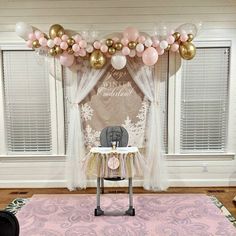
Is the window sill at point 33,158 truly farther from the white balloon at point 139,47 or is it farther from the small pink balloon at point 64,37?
the white balloon at point 139,47

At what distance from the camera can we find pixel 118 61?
379 centimetres

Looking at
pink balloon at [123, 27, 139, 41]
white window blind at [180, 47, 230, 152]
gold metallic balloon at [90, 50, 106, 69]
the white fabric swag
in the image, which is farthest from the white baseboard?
pink balloon at [123, 27, 139, 41]

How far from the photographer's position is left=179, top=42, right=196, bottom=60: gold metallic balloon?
12.5 ft

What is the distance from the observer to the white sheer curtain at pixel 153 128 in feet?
13.5

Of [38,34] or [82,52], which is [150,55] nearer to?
[82,52]

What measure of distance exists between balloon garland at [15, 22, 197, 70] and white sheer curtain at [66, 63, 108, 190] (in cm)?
33

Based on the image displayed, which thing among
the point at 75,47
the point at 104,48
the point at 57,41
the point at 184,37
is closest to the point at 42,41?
the point at 57,41

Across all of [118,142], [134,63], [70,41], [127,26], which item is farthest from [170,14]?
[118,142]

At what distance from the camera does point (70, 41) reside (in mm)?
3746

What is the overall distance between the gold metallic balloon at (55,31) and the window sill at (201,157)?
2.47 m

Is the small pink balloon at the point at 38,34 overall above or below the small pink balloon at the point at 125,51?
above

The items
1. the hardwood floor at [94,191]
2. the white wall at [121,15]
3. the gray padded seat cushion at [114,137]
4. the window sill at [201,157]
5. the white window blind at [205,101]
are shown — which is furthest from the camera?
the window sill at [201,157]

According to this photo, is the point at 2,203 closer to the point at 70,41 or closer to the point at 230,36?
the point at 70,41

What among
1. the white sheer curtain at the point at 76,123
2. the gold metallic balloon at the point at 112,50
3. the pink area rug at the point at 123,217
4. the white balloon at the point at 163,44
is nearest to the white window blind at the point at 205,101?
the white balloon at the point at 163,44
